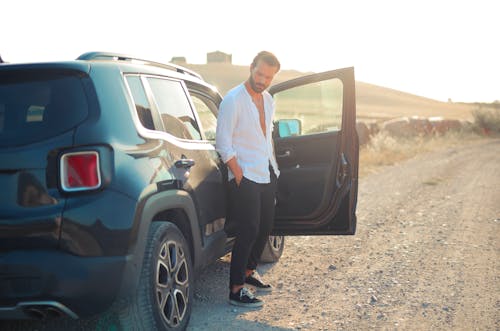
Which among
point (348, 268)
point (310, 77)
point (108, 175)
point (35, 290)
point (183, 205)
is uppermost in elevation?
point (310, 77)

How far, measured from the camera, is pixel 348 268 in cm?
601

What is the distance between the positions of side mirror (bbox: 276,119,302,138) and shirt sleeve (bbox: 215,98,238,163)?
1219 mm

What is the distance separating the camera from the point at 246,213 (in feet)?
15.2

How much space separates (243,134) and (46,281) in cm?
201

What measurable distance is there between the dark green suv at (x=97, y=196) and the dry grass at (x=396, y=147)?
11.3m

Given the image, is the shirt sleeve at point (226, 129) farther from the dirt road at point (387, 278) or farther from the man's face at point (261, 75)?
the dirt road at point (387, 278)

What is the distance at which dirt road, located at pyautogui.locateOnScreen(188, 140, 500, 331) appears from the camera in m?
4.48

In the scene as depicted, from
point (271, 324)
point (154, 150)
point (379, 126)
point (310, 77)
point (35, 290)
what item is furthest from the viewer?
point (379, 126)

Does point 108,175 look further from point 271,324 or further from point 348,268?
point 348,268

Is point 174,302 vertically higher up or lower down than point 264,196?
lower down

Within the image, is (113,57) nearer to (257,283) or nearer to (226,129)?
(226,129)

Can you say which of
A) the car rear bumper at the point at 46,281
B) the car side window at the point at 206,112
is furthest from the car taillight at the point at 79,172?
the car side window at the point at 206,112

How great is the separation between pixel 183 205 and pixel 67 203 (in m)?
0.96

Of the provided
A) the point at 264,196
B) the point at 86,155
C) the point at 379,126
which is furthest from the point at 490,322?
the point at 379,126
